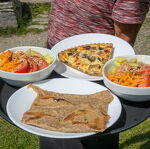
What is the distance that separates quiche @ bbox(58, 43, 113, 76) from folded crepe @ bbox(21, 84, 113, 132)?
1.01 feet

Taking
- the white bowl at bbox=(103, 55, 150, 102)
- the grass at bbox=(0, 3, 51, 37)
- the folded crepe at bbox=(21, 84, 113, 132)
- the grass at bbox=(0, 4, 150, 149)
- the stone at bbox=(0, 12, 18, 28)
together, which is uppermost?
the white bowl at bbox=(103, 55, 150, 102)

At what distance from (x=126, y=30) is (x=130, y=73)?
54cm

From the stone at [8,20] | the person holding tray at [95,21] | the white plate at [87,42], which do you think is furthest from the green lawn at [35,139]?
the stone at [8,20]

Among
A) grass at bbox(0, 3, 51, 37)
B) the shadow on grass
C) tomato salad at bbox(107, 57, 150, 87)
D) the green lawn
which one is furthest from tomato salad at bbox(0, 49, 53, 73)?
grass at bbox(0, 3, 51, 37)

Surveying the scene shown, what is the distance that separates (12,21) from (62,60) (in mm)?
4266

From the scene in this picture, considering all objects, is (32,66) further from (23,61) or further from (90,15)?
(90,15)

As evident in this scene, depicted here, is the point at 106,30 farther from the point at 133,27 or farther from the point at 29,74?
the point at 29,74

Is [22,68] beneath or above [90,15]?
beneath

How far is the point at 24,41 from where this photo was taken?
17.5 feet

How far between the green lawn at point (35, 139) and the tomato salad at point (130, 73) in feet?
4.94

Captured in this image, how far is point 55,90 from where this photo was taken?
60.1 inches

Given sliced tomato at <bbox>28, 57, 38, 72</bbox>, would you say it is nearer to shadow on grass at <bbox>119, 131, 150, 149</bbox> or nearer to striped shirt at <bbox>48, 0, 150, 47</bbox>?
striped shirt at <bbox>48, 0, 150, 47</bbox>

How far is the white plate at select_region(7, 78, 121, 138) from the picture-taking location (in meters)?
1.20

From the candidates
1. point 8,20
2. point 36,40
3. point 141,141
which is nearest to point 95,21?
point 141,141
